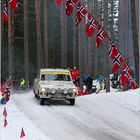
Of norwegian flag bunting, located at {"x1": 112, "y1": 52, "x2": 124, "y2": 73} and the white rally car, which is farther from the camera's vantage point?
the white rally car

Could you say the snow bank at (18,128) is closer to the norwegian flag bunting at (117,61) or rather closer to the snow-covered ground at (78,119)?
the snow-covered ground at (78,119)

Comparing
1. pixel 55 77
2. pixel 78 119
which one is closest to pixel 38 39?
pixel 55 77

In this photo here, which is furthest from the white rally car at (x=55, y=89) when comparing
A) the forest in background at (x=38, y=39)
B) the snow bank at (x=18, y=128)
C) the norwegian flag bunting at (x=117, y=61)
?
the forest in background at (x=38, y=39)

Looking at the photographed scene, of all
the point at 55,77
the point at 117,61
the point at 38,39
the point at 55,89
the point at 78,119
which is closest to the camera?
the point at 78,119

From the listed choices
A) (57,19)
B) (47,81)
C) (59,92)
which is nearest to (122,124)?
(59,92)

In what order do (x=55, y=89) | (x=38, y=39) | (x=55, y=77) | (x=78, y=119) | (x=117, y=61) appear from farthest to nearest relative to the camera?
(x=38, y=39)
(x=55, y=77)
(x=55, y=89)
(x=117, y=61)
(x=78, y=119)

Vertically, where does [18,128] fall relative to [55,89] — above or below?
below

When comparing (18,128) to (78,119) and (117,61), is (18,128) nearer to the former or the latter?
(78,119)

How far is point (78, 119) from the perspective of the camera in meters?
15.9

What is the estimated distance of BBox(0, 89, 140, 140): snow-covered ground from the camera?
1276 centimetres

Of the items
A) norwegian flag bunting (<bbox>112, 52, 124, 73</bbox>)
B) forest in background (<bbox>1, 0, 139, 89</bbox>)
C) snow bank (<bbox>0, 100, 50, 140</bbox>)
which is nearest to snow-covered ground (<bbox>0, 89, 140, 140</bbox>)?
snow bank (<bbox>0, 100, 50, 140</bbox>)

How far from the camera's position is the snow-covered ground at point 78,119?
41.9 ft

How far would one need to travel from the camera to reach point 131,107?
1911 cm

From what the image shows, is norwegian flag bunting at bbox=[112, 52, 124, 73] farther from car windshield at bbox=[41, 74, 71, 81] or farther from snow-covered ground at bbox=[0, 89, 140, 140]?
car windshield at bbox=[41, 74, 71, 81]
